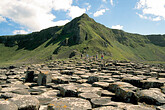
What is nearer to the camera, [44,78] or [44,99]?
[44,99]

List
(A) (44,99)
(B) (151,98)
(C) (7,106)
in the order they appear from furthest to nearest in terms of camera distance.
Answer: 1. (A) (44,99)
2. (B) (151,98)
3. (C) (7,106)

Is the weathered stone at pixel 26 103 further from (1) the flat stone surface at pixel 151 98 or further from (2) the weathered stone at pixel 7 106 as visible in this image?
(1) the flat stone surface at pixel 151 98

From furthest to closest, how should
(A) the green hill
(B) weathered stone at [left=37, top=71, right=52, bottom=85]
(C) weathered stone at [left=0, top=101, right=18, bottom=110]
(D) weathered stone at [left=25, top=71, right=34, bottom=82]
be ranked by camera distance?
(A) the green hill
(D) weathered stone at [left=25, top=71, right=34, bottom=82]
(B) weathered stone at [left=37, top=71, right=52, bottom=85]
(C) weathered stone at [left=0, top=101, right=18, bottom=110]

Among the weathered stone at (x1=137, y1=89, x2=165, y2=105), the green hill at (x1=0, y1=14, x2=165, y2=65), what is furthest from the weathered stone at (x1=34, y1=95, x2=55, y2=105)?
the green hill at (x1=0, y1=14, x2=165, y2=65)

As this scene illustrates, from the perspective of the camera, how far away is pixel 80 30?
319 ft

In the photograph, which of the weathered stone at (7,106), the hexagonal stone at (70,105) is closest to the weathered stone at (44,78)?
the hexagonal stone at (70,105)

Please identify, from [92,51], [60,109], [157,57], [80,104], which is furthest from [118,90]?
[157,57]

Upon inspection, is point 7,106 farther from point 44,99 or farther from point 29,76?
point 29,76

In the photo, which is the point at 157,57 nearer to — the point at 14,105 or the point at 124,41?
the point at 124,41

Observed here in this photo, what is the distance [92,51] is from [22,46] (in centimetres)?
11598

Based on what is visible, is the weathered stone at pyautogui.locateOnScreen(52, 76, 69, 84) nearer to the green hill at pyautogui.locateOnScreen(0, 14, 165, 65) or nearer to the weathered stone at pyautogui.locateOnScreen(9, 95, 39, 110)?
the weathered stone at pyautogui.locateOnScreen(9, 95, 39, 110)

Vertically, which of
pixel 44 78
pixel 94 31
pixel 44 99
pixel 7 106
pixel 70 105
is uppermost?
pixel 94 31

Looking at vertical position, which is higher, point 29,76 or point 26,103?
point 29,76

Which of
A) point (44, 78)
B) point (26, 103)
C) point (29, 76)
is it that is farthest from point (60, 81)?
point (26, 103)
